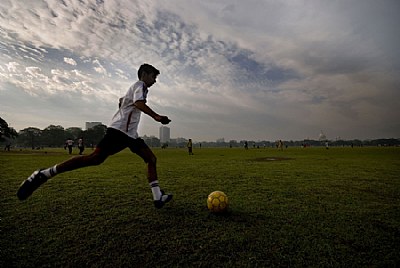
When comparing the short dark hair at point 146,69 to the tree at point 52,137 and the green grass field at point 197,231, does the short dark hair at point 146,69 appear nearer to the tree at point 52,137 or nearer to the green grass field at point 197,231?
the green grass field at point 197,231

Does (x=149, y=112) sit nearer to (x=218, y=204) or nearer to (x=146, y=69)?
(x=146, y=69)

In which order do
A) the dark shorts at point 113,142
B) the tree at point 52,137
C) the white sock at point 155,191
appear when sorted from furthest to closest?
the tree at point 52,137 → the white sock at point 155,191 → the dark shorts at point 113,142

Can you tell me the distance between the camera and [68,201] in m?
4.68

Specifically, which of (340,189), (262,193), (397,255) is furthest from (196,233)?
(340,189)

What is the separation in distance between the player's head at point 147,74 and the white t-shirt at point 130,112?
26 centimetres

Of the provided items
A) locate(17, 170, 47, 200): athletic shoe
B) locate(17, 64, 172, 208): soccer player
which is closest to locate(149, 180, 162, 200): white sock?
locate(17, 64, 172, 208): soccer player

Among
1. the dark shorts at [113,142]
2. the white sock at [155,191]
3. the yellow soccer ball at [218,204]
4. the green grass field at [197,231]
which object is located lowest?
the green grass field at [197,231]

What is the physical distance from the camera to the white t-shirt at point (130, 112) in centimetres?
406

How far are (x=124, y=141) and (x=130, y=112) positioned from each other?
53 centimetres

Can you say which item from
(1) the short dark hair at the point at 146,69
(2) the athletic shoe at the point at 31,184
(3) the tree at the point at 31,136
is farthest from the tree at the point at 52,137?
(1) the short dark hair at the point at 146,69

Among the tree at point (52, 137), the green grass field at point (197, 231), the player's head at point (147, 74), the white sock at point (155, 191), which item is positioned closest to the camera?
the green grass field at point (197, 231)

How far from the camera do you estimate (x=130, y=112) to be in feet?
13.6

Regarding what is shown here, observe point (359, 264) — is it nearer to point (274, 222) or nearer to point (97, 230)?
point (274, 222)

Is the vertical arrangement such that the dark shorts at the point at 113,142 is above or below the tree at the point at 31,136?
below
